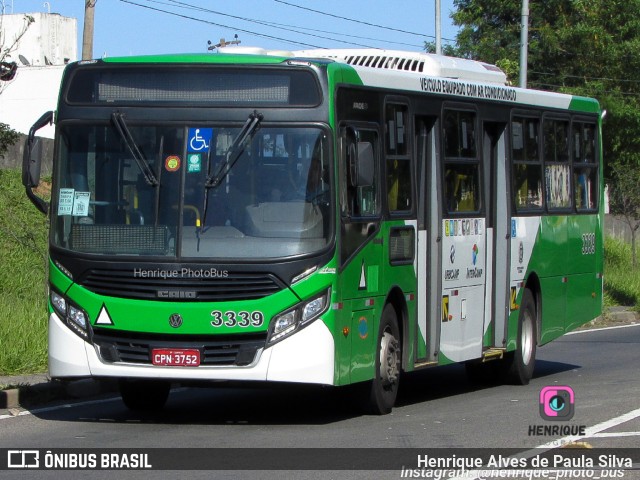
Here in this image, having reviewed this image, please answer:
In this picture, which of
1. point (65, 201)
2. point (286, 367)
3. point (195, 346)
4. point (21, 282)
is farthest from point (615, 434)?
point (21, 282)

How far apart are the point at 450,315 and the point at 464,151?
65.7 inches

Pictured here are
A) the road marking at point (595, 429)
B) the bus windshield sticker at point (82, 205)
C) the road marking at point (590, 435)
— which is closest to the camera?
the road marking at point (590, 435)

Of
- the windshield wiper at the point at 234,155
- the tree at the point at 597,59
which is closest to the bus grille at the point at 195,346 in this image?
the windshield wiper at the point at 234,155

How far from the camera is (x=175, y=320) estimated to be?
1062cm

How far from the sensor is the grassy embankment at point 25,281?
14.5 metres

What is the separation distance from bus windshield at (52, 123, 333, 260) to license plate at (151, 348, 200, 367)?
743 millimetres

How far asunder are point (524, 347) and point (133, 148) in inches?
243

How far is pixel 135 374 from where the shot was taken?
1072 centimetres

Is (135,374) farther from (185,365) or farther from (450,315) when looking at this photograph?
(450,315)

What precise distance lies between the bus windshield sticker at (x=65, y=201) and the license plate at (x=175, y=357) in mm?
1412

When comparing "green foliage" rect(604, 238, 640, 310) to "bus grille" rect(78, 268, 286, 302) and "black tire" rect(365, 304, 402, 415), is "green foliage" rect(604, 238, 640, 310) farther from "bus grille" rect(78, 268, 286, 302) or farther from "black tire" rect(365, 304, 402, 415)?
"bus grille" rect(78, 268, 286, 302)

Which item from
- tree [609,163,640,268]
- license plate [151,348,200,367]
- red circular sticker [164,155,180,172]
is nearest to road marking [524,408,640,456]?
license plate [151,348,200,367]

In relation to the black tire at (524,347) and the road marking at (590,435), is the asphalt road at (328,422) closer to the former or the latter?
the road marking at (590,435)

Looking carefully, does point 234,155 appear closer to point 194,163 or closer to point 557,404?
point 194,163
